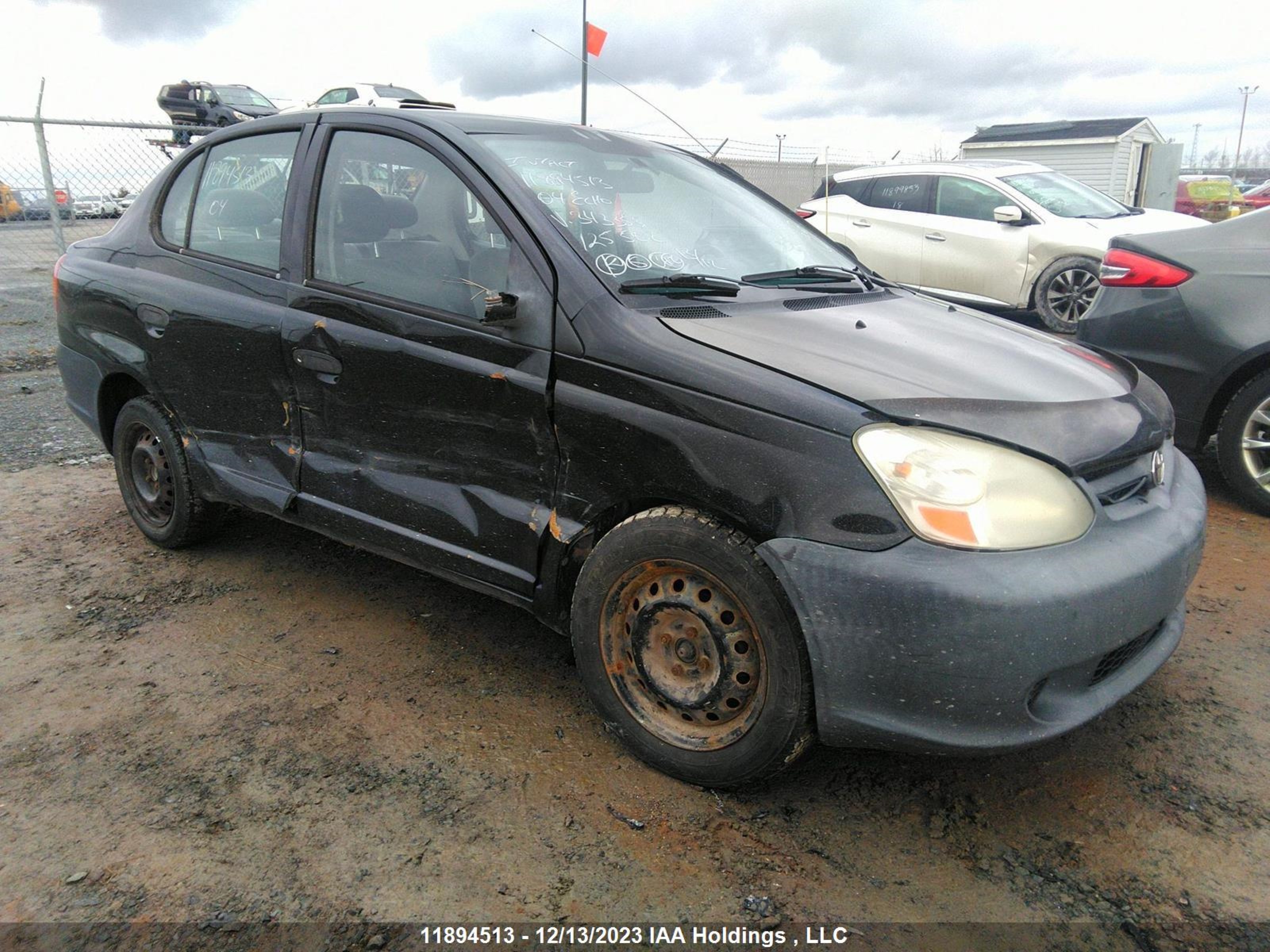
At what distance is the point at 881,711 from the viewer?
6.96 ft

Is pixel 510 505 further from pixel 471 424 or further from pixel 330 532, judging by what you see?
pixel 330 532

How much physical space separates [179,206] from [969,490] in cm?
321

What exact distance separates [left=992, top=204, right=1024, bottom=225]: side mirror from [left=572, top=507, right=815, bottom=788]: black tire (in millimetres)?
7640

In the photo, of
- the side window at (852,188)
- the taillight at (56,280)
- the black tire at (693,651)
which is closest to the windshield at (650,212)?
the black tire at (693,651)

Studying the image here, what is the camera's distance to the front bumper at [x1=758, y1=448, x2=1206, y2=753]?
2.02 metres

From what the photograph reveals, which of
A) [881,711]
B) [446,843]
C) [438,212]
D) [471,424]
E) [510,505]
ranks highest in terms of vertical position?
[438,212]

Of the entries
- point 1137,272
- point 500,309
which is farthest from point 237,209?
point 1137,272

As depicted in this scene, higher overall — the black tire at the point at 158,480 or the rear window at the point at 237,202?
the rear window at the point at 237,202

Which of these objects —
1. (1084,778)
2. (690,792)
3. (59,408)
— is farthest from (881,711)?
(59,408)

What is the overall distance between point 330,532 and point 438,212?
45.2 inches

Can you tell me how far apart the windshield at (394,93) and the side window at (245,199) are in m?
12.7

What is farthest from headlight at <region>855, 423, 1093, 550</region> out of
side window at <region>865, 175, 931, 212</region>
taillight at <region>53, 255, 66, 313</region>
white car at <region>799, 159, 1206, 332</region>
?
side window at <region>865, 175, 931, 212</region>

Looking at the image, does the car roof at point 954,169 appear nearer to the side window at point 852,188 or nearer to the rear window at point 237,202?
the side window at point 852,188

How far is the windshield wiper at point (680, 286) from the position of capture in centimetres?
260
